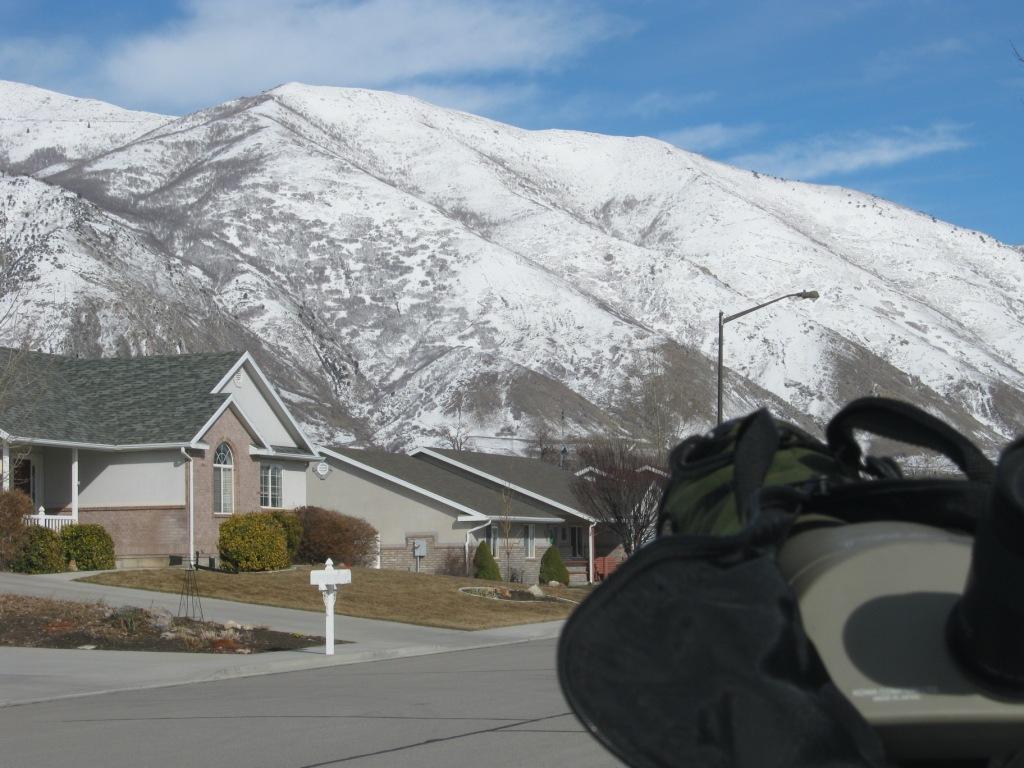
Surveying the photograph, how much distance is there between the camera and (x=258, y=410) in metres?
41.7

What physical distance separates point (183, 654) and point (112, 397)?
2019 cm

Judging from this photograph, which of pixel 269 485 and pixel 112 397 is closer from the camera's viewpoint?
pixel 112 397

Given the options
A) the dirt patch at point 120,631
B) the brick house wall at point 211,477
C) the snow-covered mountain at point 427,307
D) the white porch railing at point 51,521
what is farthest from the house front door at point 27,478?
the snow-covered mountain at point 427,307

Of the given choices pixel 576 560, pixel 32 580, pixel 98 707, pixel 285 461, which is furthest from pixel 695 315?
pixel 98 707

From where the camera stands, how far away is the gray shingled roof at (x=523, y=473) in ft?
175

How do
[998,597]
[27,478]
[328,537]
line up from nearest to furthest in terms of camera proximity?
[998,597] < [27,478] < [328,537]

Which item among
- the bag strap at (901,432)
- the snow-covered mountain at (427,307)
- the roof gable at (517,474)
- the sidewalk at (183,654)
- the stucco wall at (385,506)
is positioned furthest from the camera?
the snow-covered mountain at (427,307)

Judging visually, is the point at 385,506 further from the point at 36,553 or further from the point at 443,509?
the point at 36,553

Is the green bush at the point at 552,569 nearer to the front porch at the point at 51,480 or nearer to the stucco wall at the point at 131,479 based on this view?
the stucco wall at the point at 131,479

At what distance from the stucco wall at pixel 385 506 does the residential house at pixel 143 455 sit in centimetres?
796

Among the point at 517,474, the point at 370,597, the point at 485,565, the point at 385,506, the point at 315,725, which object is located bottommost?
the point at 315,725

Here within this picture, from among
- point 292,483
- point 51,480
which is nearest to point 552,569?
point 292,483

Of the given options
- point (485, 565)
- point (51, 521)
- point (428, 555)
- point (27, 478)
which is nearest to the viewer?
point (51, 521)

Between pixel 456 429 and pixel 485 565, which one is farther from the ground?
pixel 456 429
